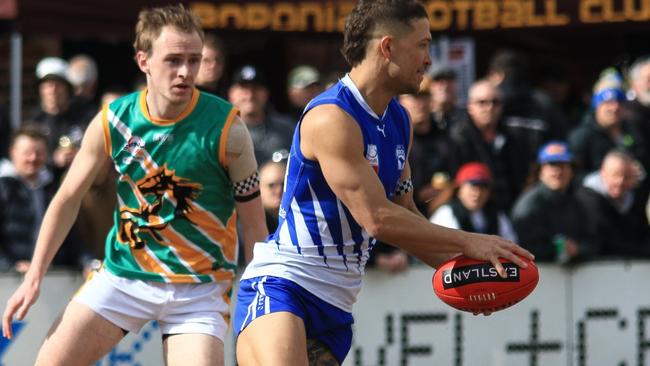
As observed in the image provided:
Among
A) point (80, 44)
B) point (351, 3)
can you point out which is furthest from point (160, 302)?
point (80, 44)

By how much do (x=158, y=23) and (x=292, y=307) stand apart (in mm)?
1605

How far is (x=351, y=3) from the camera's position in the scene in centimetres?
1133

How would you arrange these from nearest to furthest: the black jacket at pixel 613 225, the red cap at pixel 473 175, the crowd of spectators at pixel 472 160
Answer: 1. the crowd of spectators at pixel 472 160
2. the red cap at pixel 473 175
3. the black jacket at pixel 613 225

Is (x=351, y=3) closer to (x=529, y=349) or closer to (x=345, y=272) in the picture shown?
(x=529, y=349)

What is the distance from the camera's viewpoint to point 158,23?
20.9 ft

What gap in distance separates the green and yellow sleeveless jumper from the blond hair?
26 cm

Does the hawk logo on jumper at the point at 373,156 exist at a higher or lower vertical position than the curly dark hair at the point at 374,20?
lower

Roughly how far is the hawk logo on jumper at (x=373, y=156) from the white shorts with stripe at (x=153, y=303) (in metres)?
1.31

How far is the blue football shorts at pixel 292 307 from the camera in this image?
5.60m

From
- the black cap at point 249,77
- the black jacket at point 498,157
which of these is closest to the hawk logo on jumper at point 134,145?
the black cap at point 249,77

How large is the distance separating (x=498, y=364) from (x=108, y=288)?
398 cm

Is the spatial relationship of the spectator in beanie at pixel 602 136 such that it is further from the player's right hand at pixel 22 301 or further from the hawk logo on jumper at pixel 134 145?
the player's right hand at pixel 22 301

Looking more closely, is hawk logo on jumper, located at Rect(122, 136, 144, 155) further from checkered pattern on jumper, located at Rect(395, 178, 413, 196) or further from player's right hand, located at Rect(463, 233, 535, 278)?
player's right hand, located at Rect(463, 233, 535, 278)

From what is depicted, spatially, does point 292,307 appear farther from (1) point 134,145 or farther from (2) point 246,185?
(1) point 134,145
